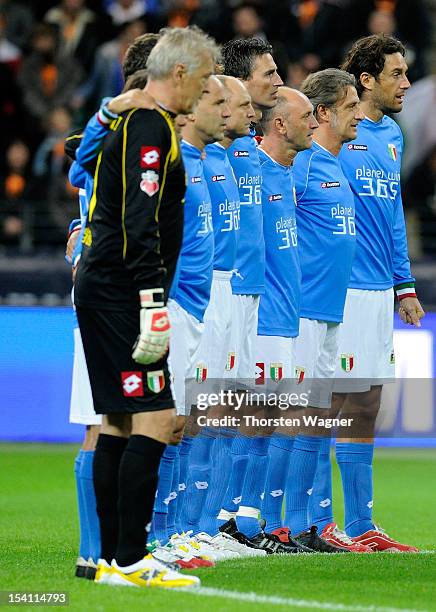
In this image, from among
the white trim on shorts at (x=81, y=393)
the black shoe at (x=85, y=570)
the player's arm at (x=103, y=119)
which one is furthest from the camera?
the white trim on shorts at (x=81, y=393)

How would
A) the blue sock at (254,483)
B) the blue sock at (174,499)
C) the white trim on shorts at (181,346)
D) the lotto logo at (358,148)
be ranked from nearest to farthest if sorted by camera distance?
the white trim on shorts at (181,346), the blue sock at (174,499), the blue sock at (254,483), the lotto logo at (358,148)

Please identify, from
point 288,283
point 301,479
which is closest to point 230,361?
point 288,283

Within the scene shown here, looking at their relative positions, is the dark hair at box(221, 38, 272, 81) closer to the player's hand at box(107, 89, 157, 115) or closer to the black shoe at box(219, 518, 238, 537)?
the player's hand at box(107, 89, 157, 115)

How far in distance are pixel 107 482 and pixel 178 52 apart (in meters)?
1.93

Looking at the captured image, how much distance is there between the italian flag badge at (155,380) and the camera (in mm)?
6383

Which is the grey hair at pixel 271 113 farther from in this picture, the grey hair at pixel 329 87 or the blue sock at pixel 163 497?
the blue sock at pixel 163 497

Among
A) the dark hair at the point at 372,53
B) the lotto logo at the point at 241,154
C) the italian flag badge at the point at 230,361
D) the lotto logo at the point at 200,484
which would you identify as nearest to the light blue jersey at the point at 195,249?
the italian flag badge at the point at 230,361

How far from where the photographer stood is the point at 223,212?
8.38 metres

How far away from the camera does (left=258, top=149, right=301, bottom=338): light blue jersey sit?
8.76 meters

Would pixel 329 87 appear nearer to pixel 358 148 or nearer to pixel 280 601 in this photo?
pixel 358 148

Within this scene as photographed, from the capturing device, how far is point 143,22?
17.9 m

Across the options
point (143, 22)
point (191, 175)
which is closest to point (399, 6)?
point (143, 22)

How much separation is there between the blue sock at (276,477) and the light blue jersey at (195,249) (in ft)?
4.44

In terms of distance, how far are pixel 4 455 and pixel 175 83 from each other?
836cm
